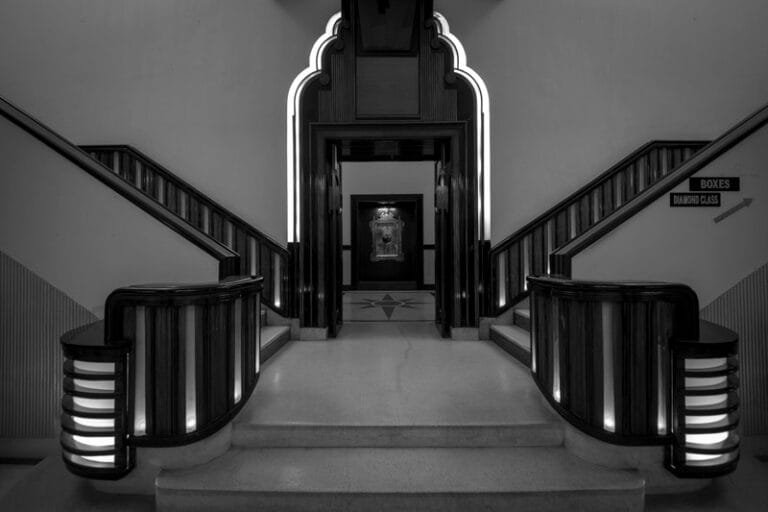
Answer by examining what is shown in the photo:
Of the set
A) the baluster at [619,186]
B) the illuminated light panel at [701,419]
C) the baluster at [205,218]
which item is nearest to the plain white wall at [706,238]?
the illuminated light panel at [701,419]

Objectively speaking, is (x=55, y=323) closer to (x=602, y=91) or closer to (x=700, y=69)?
(x=602, y=91)

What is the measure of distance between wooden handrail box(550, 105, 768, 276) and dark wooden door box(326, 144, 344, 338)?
2.50m

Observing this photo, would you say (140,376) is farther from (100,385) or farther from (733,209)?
(733,209)

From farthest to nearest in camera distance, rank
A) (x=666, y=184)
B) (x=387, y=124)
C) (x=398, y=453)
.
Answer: (x=387, y=124)
(x=666, y=184)
(x=398, y=453)

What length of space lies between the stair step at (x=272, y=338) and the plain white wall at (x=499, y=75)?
1.22 meters

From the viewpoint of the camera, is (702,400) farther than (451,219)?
No

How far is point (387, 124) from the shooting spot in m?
4.23

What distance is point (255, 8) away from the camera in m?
4.79

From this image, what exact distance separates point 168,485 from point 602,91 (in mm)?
5641

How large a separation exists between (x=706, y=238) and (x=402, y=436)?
92.1 inches

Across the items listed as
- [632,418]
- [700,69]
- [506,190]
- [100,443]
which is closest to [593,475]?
[632,418]

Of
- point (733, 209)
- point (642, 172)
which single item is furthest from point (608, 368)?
point (642, 172)

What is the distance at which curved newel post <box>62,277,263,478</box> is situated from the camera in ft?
6.28

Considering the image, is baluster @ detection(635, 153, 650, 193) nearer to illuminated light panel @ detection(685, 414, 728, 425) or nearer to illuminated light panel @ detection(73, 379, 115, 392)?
illuminated light panel @ detection(685, 414, 728, 425)
